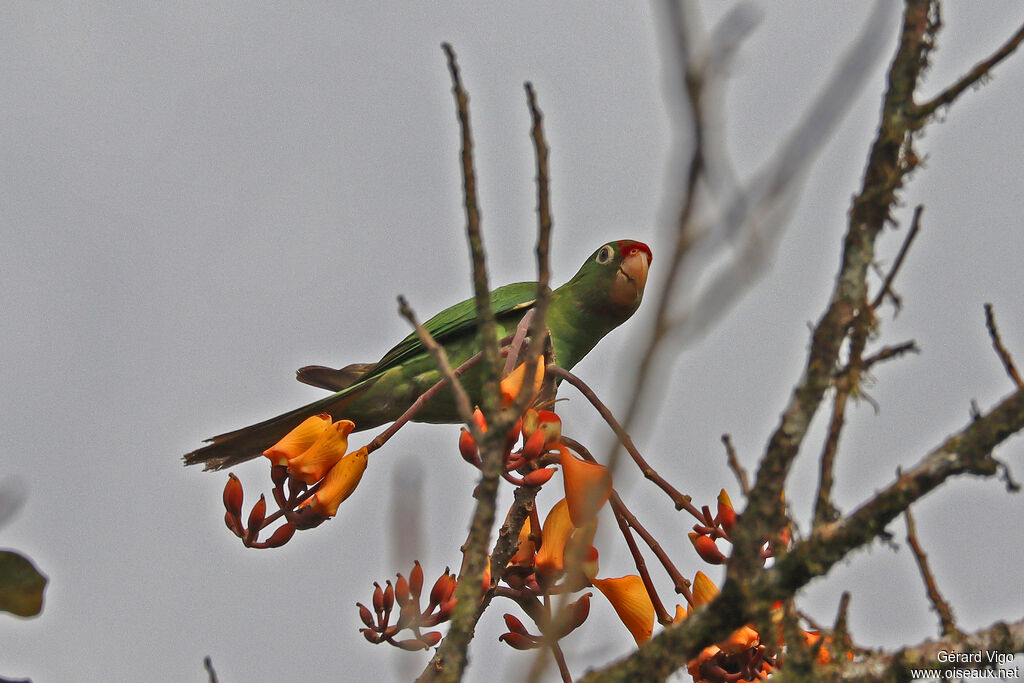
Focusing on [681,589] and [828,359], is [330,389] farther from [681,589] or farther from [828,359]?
[828,359]

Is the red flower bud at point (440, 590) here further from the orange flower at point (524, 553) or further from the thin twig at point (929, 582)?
the thin twig at point (929, 582)

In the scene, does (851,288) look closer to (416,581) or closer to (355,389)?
(416,581)

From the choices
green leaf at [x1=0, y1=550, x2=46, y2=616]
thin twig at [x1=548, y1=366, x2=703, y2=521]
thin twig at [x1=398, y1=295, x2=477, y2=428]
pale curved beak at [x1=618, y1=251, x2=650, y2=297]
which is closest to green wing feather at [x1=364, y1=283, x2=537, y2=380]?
pale curved beak at [x1=618, y1=251, x2=650, y2=297]

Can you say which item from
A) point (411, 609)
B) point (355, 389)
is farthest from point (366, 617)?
point (355, 389)

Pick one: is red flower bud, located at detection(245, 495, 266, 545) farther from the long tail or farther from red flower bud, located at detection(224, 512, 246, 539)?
the long tail

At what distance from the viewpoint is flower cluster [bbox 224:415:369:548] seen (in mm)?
2457

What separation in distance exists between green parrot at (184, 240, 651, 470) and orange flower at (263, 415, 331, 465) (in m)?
1.78

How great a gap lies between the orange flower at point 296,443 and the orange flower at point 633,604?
83 cm

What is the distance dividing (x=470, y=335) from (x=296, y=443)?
2.39 m

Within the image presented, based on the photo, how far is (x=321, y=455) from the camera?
8.34 ft

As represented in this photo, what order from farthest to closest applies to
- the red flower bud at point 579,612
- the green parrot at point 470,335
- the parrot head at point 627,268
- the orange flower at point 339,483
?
the parrot head at point 627,268, the green parrot at point 470,335, the orange flower at point 339,483, the red flower bud at point 579,612

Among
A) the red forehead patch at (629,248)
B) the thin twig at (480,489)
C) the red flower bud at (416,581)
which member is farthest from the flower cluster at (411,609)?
the red forehead patch at (629,248)

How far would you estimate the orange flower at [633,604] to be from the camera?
7.80 ft

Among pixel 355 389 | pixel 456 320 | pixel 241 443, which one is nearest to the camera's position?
pixel 241 443
